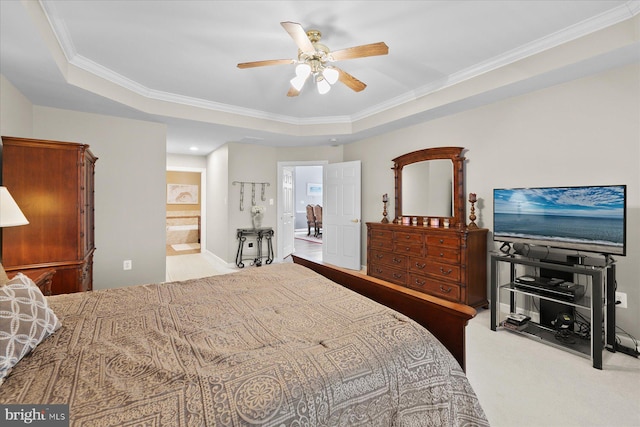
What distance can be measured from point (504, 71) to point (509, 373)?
8.84ft

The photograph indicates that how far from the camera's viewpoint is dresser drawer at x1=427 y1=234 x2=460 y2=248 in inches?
128

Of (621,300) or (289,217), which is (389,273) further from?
(289,217)

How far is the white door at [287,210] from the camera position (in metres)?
6.07

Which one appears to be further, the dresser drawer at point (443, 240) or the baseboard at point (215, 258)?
the baseboard at point (215, 258)

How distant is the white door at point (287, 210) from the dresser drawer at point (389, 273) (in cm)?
234

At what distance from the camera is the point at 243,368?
0.99m

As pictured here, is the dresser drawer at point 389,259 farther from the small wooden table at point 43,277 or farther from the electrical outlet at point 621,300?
the small wooden table at point 43,277

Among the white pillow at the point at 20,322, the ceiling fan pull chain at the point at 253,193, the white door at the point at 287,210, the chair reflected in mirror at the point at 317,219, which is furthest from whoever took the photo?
the chair reflected in mirror at the point at 317,219

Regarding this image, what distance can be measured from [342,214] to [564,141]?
131 inches

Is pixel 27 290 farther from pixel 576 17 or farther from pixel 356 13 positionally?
pixel 576 17

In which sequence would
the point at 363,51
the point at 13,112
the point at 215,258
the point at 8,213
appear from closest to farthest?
the point at 8,213 → the point at 363,51 → the point at 13,112 → the point at 215,258

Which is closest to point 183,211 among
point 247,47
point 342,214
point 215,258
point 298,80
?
point 215,258

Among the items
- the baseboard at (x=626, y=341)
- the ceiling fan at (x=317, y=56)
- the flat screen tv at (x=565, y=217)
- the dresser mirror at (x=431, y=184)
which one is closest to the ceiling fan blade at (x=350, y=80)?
the ceiling fan at (x=317, y=56)

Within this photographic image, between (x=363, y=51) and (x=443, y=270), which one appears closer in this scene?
(x=363, y=51)
